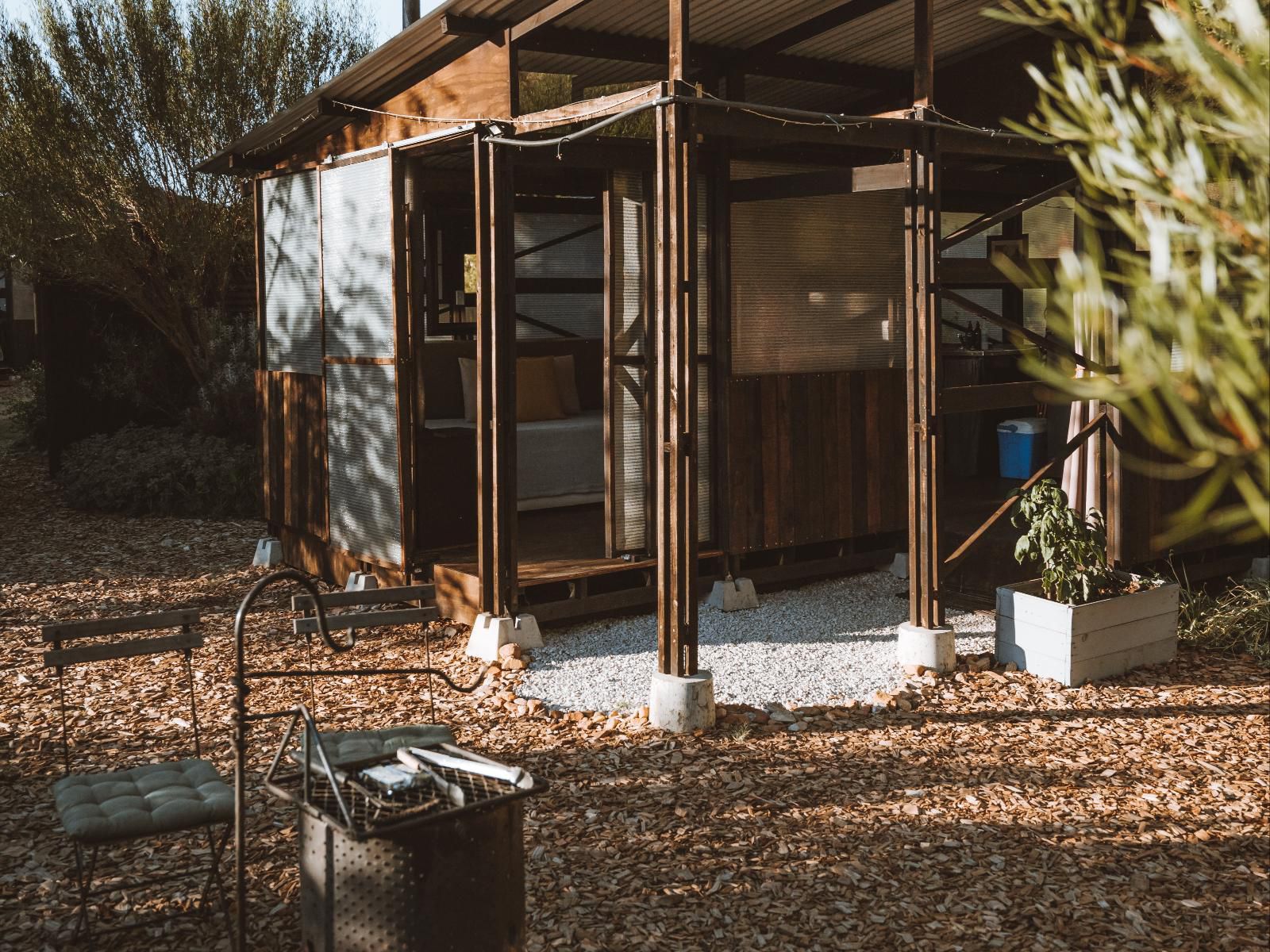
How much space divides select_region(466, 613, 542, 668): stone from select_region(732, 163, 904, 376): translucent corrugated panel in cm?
211

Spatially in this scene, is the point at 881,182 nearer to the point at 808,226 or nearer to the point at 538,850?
the point at 808,226

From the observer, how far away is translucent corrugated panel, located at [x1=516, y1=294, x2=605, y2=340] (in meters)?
10.3

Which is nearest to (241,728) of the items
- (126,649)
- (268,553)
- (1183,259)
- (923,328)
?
(126,649)

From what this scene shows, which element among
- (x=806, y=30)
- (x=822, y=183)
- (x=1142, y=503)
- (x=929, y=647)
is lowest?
(x=929, y=647)

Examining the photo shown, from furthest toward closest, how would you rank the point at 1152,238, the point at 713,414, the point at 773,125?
the point at 713,414 < the point at 773,125 < the point at 1152,238

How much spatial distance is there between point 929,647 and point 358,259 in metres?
4.10

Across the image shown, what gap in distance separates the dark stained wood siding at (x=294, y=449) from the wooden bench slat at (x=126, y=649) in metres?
4.30

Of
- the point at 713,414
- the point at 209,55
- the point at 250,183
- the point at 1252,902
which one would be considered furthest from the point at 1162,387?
the point at 209,55

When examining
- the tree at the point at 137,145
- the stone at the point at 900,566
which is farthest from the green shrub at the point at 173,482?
the stone at the point at 900,566

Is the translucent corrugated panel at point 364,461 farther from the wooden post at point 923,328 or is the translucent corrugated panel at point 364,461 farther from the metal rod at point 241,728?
the metal rod at point 241,728

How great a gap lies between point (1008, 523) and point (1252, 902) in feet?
13.9

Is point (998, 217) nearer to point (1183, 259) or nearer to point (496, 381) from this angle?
point (496, 381)

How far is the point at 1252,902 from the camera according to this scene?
4.03 metres

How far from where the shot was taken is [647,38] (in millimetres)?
7316
